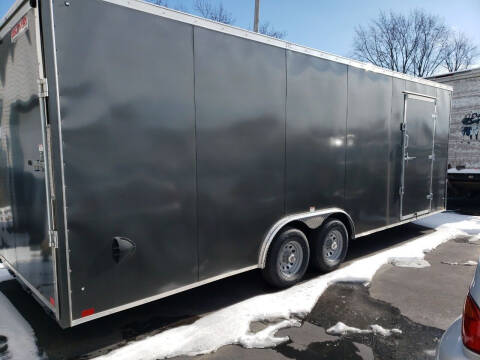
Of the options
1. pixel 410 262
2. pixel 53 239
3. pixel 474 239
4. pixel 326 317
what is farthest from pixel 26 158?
pixel 474 239

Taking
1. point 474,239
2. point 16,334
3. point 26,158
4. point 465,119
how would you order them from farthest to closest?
point 465,119
point 474,239
point 16,334
point 26,158

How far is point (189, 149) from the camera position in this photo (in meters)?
3.36

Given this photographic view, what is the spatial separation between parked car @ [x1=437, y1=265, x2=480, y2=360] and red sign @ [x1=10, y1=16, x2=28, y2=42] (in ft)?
11.3

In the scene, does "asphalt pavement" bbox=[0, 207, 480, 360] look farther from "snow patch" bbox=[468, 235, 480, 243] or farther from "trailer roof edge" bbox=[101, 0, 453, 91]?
"trailer roof edge" bbox=[101, 0, 453, 91]

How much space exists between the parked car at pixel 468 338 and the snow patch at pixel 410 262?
365cm

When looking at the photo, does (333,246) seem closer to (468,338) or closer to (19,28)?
(468,338)

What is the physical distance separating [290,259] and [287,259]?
5 cm

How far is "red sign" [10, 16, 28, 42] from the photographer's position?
9.13ft

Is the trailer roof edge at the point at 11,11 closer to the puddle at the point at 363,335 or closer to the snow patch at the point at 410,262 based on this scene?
the puddle at the point at 363,335

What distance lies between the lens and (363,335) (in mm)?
3414

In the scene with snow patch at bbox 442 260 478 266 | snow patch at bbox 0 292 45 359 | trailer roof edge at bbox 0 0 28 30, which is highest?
trailer roof edge at bbox 0 0 28 30

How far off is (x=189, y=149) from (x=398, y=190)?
4.13 meters

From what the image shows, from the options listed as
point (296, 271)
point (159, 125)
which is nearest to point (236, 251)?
point (296, 271)

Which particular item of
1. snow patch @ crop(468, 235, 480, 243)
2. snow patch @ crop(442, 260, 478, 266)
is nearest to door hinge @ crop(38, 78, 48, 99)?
snow patch @ crop(442, 260, 478, 266)
